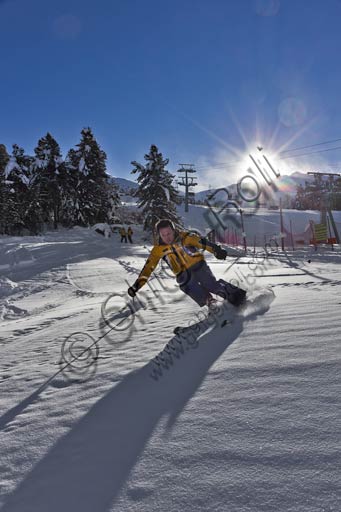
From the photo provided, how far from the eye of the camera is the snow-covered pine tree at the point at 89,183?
3588 centimetres

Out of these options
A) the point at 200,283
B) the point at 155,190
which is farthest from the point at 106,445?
the point at 155,190

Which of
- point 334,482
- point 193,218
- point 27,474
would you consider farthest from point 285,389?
point 193,218

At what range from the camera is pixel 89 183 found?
1410 inches

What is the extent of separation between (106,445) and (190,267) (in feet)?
9.50

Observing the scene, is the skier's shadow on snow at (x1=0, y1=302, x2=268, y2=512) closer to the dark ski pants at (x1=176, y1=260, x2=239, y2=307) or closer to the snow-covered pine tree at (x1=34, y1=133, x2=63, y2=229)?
the dark ski pants at (x1=176, y1=260, x2=239, y2=307)

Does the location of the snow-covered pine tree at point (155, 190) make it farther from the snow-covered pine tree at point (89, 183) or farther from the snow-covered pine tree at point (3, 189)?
the snow-covered pine tree at point (3, 189)

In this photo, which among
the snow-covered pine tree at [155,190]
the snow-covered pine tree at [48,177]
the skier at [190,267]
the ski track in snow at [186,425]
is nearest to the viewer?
the ski track in snow at [186,425]

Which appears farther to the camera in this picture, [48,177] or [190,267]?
[48,177]

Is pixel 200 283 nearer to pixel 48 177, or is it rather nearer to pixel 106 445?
pixel 106 445

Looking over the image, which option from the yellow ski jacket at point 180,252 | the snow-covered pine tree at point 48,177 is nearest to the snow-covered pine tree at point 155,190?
the snow-covered pine tree at point 48,177

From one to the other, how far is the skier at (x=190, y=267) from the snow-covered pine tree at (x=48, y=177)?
35.9 meters

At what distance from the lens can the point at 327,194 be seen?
31.3m

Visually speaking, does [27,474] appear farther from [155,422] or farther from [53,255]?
[53,255]

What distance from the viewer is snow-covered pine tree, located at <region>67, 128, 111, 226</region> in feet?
118
